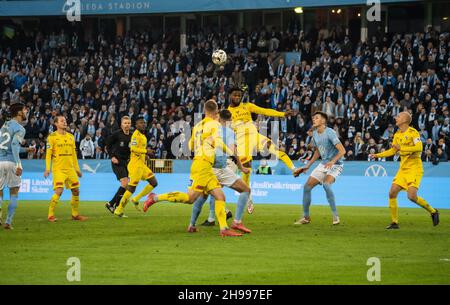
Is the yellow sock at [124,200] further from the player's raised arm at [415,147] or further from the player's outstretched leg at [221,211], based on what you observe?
the player's raised arm at [415,147]

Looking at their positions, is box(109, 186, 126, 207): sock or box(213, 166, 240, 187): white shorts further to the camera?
box(109, 186, 126, 207): sock

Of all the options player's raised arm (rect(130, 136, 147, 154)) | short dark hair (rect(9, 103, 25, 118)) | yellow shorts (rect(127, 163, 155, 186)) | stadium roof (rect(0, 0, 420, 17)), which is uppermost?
stadium roof (rect(0, 0, 420, 17))

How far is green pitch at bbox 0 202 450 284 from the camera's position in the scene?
37.9ft

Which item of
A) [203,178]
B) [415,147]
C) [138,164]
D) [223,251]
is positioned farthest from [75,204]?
[415,147]

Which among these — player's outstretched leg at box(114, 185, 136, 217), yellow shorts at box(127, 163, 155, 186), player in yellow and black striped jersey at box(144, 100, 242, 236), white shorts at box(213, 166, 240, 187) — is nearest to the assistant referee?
yellow shorts at box(127, 163, 155, 186)

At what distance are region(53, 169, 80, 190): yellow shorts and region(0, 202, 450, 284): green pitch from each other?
1008 millimetres

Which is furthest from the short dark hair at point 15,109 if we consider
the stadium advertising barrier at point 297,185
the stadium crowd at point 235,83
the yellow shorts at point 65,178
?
the stadium crowd at point 235,83

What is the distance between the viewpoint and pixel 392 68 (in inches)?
1420

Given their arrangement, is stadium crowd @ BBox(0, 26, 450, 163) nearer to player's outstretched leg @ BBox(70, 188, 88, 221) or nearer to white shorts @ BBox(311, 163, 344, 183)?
white shorts @ BBox(311, 163, 344, 183)

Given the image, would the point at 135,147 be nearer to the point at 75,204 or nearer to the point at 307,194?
the point at 75,204

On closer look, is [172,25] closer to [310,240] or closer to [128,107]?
[128,107]

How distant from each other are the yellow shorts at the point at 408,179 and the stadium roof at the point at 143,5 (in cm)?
2224

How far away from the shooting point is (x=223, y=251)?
1421 centimetres

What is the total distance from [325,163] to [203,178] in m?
3.81
